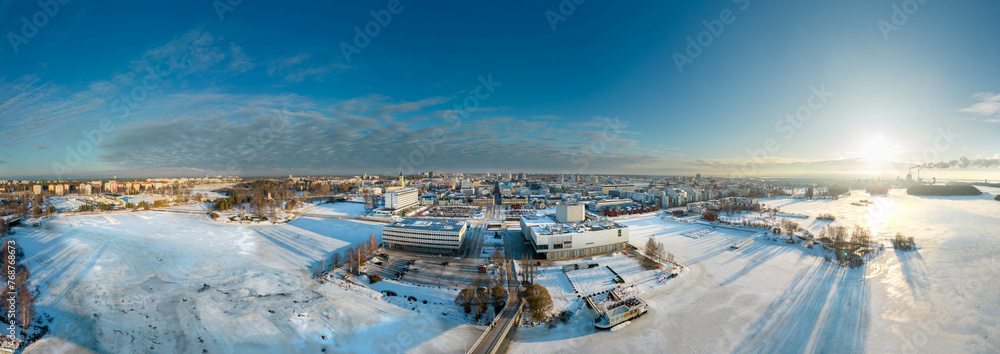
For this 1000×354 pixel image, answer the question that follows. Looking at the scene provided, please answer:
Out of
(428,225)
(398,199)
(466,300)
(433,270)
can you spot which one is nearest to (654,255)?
(466,300)

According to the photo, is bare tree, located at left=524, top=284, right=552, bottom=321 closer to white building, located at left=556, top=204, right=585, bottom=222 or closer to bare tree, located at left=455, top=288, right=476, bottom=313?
bare tree, located at left=455, top=288, right=476, bottom=313

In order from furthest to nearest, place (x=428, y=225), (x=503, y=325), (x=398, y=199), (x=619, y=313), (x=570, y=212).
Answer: (x=398, y=199) < (x=570, y=212) < (x=428, y=225) < (x=619, y=313) < (x=503, y=325)

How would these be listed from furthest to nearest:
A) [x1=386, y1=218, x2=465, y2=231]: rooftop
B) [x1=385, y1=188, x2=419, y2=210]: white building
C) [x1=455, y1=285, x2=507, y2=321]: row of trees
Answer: [x1=385, y1=188, x2=419, y2=210]: white building < [x1=386, y1=218, x2=465, y2=231]: rooftop < [x1=455, y1=285, x2=507, y2=321]: row of trees

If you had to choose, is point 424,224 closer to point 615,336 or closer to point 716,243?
point 615,336

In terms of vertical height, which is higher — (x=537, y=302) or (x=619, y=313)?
(x=537, y=302)

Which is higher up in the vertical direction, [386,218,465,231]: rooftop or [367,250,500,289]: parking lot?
[386,218,465,231]: rooftop

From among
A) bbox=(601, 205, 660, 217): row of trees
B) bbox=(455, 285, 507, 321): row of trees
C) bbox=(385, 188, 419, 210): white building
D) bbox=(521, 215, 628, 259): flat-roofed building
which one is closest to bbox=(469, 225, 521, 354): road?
bbox=(455, 285, 507, 321): row of trees

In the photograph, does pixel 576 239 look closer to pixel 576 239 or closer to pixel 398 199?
pixel 576 239

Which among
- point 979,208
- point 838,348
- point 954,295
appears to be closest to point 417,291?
point 838,348
